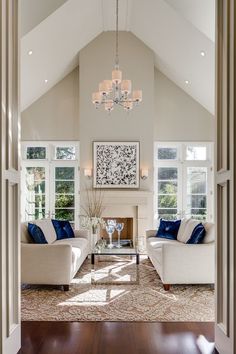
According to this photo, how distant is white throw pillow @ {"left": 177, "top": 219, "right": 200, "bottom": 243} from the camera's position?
565 cm

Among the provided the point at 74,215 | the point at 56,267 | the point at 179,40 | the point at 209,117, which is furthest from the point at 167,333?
the point at 209,117

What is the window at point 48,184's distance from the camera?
8.80 metres

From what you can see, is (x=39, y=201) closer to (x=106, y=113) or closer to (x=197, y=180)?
(x=106, y=113)

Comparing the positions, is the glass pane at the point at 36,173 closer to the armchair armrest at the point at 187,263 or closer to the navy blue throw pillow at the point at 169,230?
the navy blue throw pillow at the point at 169,230

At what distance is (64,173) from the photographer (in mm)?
8914

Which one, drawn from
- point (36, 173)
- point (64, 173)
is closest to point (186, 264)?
point (64, 173)

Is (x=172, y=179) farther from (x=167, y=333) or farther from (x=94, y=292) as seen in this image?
(x=167, y=333)

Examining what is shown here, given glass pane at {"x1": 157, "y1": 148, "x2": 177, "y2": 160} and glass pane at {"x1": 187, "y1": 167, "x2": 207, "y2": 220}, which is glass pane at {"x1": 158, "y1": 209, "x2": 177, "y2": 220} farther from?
glass pane at {"x1": 157, "y1": 148, "x2": 177, "y2": 160}

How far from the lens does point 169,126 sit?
8.76m

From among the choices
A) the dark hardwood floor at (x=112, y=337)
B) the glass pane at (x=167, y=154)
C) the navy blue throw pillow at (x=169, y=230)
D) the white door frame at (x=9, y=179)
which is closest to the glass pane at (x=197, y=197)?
the glass pane at (x=167, y=154)

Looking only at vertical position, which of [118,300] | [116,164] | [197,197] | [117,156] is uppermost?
[117,156]

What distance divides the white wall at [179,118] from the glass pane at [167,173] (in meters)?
0.72

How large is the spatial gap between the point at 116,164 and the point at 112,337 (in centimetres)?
536

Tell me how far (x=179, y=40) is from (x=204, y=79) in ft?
3.28
